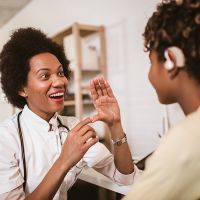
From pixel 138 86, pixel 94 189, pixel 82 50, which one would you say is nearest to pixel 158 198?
pixel 94 189

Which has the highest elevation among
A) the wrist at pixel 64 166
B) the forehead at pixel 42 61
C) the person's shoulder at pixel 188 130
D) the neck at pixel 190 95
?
the forehead at pixel 42 61

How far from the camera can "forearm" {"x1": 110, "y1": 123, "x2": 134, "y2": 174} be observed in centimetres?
120

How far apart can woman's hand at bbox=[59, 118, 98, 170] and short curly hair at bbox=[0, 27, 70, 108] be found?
0.45 m

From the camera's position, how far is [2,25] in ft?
15.7

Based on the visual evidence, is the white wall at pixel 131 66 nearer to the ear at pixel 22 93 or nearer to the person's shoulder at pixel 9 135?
the ear at pixel 22 93

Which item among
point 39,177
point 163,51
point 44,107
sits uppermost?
point 163,51

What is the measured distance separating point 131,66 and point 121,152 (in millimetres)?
1234

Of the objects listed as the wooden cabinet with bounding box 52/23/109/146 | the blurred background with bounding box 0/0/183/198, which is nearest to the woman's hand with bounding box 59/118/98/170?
the blurred background with bounding box 0/0/183/198

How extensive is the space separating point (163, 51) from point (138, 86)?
1538 mm

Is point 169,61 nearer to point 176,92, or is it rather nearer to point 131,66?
point 176,92

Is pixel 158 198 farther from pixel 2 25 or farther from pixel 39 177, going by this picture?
pixel 2 25

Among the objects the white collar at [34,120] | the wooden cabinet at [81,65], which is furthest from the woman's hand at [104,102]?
the wooden cabinet at [81,65]

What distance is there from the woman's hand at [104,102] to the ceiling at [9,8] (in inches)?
117

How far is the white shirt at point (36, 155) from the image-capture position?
1.09m
